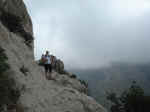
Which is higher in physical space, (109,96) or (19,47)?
(19,47)

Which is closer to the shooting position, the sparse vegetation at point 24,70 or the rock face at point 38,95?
the rock face at point 38,95

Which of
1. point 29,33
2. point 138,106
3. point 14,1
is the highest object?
point 14,1

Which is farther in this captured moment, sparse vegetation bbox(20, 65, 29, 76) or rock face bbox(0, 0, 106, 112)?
sparse vegetation bbox(20, 65, 29, 76)

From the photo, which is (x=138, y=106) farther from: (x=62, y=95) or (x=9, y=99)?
(x=9, y=99)

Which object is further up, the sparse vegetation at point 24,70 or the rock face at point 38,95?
the sparse vegetation at point 24,70

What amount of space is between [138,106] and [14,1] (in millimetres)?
30482

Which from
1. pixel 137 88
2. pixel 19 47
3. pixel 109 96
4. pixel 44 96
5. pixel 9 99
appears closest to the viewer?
pixel 9 99

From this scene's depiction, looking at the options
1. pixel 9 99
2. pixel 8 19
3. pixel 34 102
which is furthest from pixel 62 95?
pixel 8 19

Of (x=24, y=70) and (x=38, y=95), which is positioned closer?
(x=38, y=95)

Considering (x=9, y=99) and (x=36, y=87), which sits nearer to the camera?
(x=9, y=99)

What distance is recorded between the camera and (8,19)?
20828mm

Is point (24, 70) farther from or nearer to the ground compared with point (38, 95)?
farther from the ground

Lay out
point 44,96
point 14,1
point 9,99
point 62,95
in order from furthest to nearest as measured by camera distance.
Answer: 1. point 14,1
2. point 62,95
3. point 44,96
4. point 9,99

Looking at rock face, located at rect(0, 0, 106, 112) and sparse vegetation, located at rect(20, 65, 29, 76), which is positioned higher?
sparse vegetation, located at rect(20, 65, 29, 76)
